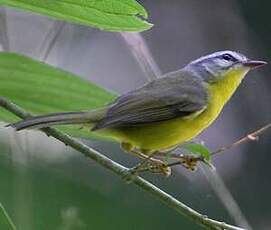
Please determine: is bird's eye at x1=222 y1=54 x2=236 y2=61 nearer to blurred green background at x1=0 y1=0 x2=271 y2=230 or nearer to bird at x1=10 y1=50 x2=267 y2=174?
bird at x1=10 y1=50 x2=267 y2=174

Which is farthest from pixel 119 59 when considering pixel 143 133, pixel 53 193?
pixel 143 133

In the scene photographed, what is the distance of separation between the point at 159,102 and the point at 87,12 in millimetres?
609

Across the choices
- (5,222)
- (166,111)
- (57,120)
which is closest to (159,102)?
(166,111)

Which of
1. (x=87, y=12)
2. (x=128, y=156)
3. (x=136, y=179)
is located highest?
(x=87, y=12)

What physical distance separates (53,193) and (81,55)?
99 cm

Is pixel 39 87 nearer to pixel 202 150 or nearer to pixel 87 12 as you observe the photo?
pixel 87 12

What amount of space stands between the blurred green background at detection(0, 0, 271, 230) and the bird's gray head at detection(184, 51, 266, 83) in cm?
30

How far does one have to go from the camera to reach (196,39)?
13.4 feet

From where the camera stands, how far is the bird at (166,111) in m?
1.72

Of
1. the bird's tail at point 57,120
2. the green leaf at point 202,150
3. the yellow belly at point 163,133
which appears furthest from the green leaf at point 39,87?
the yellow belly at point 163,133

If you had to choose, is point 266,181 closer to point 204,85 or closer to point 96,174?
point 96,174

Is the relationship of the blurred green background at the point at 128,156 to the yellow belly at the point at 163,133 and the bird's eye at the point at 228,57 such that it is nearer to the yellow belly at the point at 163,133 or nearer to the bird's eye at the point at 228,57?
the yellow belly at the point at 163,133

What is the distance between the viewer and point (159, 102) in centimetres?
192

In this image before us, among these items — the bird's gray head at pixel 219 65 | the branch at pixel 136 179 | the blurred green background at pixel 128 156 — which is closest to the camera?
the branch at pixel 136 179
